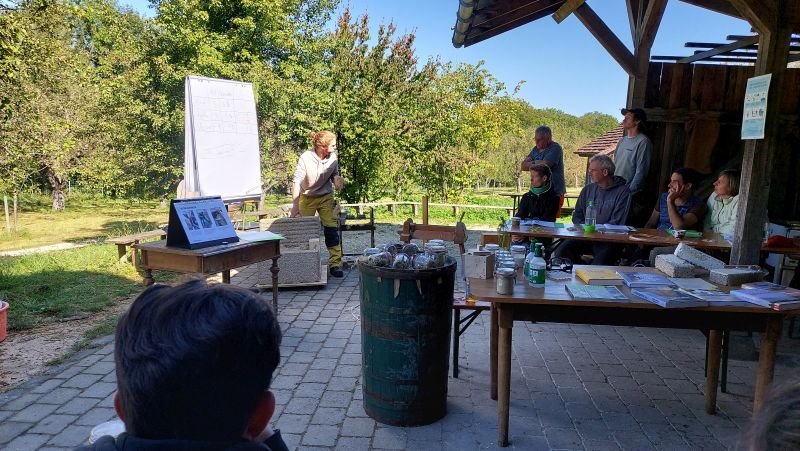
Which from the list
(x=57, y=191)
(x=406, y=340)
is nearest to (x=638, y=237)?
(x=406, y=340)

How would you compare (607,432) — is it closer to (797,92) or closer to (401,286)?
(401,286)

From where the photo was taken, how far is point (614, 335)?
15.5 feet

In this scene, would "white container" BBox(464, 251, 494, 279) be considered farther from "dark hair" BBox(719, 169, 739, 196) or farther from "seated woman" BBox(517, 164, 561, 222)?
"dark hair" BBox(719, 169, 739, 196)

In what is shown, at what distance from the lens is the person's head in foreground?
90 cm

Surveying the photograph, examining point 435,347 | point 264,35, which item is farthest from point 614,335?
point 264,35

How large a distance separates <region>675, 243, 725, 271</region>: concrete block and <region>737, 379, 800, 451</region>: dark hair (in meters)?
2.97

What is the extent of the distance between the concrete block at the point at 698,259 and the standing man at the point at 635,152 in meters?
2.74

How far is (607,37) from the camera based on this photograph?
6.61 meters

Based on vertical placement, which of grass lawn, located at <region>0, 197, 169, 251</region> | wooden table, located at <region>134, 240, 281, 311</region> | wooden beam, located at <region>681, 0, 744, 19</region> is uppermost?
wooden beam, located at <region>681, 0, 744, 19</region>

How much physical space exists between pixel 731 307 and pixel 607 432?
1.04 metres

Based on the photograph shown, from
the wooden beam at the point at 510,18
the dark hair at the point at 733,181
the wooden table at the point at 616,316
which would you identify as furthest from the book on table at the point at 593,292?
the wooden beam at the point at 510,18

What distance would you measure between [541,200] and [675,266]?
9.10 feet

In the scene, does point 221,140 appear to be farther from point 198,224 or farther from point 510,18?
point 510,18

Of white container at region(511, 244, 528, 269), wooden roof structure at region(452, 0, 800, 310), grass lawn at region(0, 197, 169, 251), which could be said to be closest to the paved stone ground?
wooden roof structure at region(452, 0, 800, 310)
